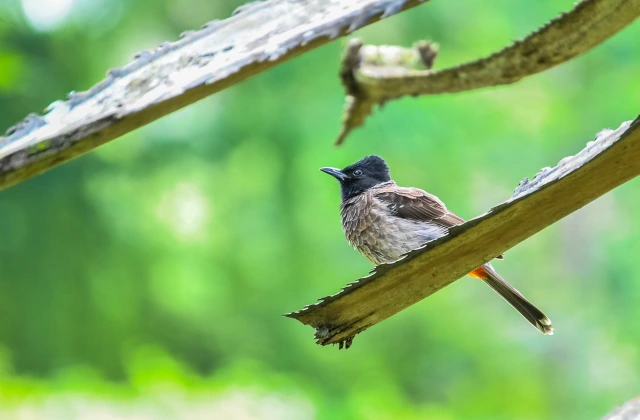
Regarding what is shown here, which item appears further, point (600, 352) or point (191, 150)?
point (600, 352)

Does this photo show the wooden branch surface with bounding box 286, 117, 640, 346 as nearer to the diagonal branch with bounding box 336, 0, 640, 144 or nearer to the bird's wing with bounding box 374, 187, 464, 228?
the diagonal branch with bounding box 336, 0, 640, 144

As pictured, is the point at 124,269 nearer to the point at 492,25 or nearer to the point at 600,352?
the point at 492,25

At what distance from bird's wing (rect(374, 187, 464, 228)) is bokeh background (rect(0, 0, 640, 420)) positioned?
2.38 m

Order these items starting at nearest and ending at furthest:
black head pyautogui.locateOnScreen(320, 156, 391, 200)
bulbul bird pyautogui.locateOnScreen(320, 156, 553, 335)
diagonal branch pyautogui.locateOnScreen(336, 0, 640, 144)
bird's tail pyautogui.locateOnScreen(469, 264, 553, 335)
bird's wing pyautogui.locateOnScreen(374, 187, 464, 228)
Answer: diagonal branch pyautogui.locateOnScreen(336, 0, 640, 144) → bird's tail pyautogui.locateOnScreen(469, 264, 553, 335) → bulbul bird pyautogui.locateOnScreen(320, 156, 553, 335) → bird's wing pyautogui.locateOnScreen(374, 187, 464, 228) → black head pyautogui.locateOnScreen(320, 156, 391, 200)

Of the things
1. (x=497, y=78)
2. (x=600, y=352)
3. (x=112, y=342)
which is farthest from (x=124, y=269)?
(x=497, y=78)

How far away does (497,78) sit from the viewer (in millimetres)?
1699

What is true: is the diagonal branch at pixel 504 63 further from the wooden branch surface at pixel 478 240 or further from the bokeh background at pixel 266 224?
the bokeh background at pixel 266 224

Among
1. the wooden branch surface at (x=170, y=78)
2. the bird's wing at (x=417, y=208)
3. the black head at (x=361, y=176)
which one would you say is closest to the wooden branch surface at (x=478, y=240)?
the wooden branch surface at (x=170, y=78)

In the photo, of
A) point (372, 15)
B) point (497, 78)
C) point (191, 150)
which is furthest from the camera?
point (191, 150)

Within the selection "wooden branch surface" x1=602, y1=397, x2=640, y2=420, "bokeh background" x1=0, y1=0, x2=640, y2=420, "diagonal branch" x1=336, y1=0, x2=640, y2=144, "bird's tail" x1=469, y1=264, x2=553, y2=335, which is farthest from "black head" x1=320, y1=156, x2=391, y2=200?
"wooden branch surface" x1=602, y1=397, x2=640, y2=420

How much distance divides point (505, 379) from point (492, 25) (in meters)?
3.08

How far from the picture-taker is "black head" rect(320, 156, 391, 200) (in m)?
3.65

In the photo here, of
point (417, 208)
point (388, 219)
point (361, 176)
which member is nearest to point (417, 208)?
point (417, 208)

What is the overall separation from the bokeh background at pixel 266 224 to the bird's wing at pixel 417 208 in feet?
7.81
